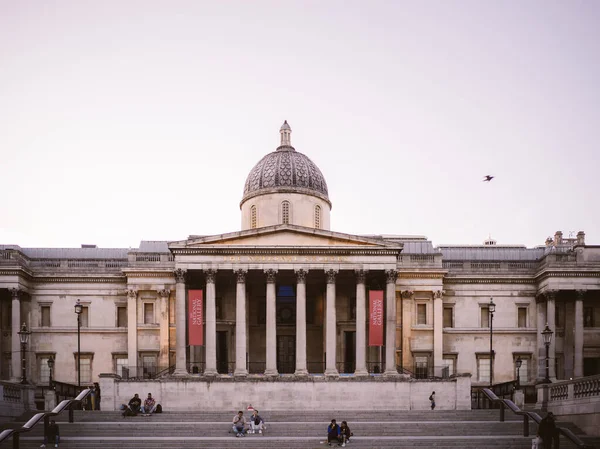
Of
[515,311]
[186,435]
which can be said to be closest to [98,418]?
[186,435]

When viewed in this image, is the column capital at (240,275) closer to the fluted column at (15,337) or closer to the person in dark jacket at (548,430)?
the fluted column at (15,337)

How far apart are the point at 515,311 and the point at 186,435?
29.6 m

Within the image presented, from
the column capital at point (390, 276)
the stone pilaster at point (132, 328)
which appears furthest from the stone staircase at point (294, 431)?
the stone pilaster at point (132, 328)

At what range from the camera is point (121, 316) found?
57.3 meters

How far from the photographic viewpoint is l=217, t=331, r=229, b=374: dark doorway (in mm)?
54153

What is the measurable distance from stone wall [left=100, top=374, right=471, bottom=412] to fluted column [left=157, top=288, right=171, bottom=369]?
26.5 feet

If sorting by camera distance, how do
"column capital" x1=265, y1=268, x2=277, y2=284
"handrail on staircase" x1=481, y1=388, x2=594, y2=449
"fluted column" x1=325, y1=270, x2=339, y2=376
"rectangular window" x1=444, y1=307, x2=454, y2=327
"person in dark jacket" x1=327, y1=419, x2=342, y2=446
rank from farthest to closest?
1. "rectangular window" x1=444, y1=307, x2=454, y2=327
2. "column capital" x1=265, y1=268, x2=277, y2=284
3. "fluted column" x1=325, y1=270, x2=339, y2=376
4. "person in dark jacket" x1=327, y1=419, x2=342, y2=446
5. "handrail on staircase" x1=481, y1=388, x2=594, y2=449

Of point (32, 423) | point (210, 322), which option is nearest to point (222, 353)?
point (210, 322)

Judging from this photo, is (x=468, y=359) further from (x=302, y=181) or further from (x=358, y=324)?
(x=302, y=181)

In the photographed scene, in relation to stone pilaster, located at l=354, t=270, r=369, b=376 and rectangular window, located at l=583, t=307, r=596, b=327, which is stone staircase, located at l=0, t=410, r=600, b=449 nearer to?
stone pilaster, located at l=354, t=270, r=369, b=376

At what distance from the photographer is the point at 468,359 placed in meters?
56.9

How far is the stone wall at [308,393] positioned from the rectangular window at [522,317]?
12.7 m

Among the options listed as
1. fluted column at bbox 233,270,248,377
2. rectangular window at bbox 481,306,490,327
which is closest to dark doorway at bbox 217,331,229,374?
fluted column at bbox 233,270,248,377

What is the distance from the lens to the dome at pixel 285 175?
57125mm
